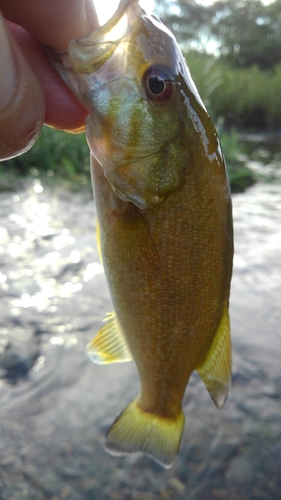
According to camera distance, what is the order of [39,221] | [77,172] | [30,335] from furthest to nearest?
1. [77,172]
2. [39,221]
3. [30,335]

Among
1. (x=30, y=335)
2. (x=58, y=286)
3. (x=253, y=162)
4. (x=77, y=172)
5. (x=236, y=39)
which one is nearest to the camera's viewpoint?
(x=30, y=335)

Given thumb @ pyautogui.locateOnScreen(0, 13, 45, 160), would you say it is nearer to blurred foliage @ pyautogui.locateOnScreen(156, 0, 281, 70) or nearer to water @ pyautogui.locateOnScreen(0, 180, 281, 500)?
water @ pyautogui.locateOnScreen(0, 180, 281, 500)

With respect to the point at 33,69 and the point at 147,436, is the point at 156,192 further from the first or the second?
the point at 147,436

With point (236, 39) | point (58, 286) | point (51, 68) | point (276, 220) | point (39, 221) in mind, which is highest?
point (236, 39)

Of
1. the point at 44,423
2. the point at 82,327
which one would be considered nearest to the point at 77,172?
the point at 82,327

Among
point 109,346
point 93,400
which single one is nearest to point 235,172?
point 93,400

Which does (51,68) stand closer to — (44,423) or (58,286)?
(44,423)

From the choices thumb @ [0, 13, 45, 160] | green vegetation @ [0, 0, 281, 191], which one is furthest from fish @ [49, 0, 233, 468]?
green vegetation @ [0, 0, 281, 191]

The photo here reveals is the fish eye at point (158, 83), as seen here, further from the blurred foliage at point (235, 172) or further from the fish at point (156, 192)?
the blurred foliage at point (235, 172)
